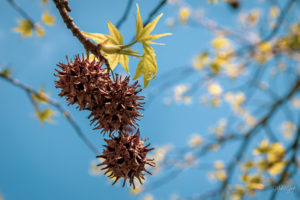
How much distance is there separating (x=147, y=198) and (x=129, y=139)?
3.90m

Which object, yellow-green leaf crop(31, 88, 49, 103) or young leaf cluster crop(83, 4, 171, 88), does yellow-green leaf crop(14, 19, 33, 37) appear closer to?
yellow-green leaf crop(31, 88, 49, 103)

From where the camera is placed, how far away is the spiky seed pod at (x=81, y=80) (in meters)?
1.05

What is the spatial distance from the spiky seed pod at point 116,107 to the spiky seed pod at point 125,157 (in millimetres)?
56

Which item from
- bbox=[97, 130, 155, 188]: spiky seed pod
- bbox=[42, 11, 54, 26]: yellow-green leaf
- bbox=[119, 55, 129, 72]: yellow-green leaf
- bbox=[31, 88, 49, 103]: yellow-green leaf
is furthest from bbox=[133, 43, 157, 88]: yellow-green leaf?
bbox=[42, 11, 54, 26]: yellow-green leaf

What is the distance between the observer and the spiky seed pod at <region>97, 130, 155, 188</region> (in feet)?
3.57

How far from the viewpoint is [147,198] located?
15.3 ft

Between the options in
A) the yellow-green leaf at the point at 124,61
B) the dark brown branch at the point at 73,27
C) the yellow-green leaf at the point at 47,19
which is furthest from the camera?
the yellow-green leaf at the point at 47,19

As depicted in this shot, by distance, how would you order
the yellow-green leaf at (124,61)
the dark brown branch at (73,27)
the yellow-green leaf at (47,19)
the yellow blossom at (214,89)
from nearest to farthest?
the dark brown branch at (73,27) < the yellow-green leaf at (124,61) < the yellow-green leaf at (47,19) < the yellow blossom at (214,89)

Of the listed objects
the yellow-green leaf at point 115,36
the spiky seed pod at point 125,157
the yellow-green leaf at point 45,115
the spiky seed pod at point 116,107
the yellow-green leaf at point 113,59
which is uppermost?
the yellow-green leaf at point 45,115

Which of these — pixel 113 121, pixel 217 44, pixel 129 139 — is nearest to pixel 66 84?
pixel 113 121

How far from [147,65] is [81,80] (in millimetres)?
292

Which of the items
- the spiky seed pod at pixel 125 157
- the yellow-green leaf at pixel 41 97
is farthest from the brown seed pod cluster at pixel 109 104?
the yellow-green leaf at pixel 41 97

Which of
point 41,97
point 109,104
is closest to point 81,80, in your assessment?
point 109,104

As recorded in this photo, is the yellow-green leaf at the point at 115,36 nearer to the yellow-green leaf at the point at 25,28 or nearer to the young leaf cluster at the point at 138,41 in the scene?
the young leaf cluster at the point at 138,41
